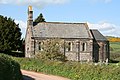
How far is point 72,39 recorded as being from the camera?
85.6m

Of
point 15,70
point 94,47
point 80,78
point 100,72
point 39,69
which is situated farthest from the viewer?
point 94,47

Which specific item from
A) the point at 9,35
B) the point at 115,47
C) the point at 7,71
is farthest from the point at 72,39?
the point at 7,71

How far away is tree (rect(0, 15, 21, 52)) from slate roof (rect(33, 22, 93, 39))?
→ 7020 mm

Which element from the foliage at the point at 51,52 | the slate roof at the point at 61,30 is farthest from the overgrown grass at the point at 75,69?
the slate roof at the point at 61,30

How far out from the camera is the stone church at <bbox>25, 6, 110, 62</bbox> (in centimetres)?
8312

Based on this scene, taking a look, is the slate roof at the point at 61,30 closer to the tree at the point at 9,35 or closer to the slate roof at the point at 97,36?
the slate roof at the point at 97,36

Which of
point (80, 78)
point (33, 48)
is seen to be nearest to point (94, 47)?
point (33, 48)

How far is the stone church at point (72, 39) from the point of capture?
3273 inches

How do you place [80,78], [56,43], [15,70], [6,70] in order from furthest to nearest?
[56,43], [80,78], [15,70], [6,70]

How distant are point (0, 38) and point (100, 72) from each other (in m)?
54.1

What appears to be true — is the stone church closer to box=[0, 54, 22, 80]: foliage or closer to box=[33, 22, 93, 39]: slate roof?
box=[33, 22, 93, 39]: slate roof

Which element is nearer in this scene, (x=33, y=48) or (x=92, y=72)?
(x=92, y=72)

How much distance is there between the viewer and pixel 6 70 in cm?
2736

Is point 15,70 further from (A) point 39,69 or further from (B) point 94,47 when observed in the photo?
(B) point 94,47
